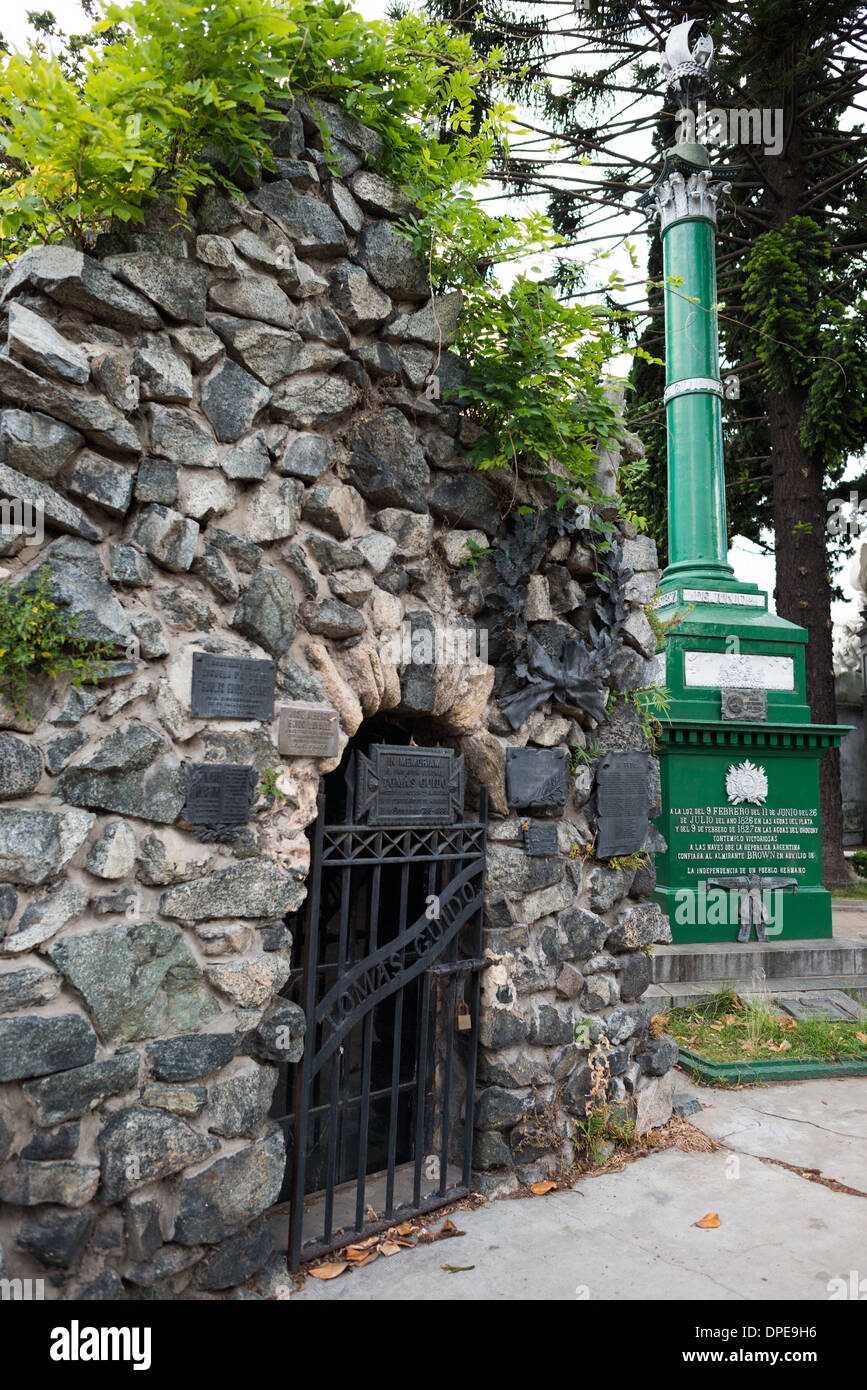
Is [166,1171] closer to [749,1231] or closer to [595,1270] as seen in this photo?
[595,1270]

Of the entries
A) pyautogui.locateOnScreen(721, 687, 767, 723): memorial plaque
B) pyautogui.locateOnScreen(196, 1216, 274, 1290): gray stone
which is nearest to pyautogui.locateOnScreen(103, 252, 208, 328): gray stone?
pyautogui.locateOnScreen(196, 1216, 274, 1290): gray stone

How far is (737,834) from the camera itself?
800 cm

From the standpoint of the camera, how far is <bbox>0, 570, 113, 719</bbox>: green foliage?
256cm

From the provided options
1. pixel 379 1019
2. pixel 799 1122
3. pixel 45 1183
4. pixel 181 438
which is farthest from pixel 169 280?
pixel 799 1122

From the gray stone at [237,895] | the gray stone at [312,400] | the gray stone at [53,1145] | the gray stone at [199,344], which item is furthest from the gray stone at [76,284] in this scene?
the gray stone at [53,1145]

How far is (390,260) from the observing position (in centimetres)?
372

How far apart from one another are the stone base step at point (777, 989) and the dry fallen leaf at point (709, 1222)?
2.75m

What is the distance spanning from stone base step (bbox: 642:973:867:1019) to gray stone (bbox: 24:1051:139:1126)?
14.7 ft

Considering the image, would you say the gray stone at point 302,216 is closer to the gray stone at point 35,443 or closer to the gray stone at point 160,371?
the gray stone at point 160,371

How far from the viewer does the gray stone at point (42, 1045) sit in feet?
8.25

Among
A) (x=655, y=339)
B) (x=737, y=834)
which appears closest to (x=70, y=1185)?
(x=737, y=834)

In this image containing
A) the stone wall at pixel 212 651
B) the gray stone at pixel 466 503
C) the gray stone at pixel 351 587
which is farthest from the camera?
the gray stone at pixel 466 503

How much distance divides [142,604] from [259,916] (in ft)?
3.64

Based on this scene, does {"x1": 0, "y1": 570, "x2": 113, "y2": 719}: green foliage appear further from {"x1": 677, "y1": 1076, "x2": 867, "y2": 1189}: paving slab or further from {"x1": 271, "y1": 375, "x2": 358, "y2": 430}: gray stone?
{"x1": 677, "y1": 1076, "x2": 867, "y2": 1189}: paving slab
